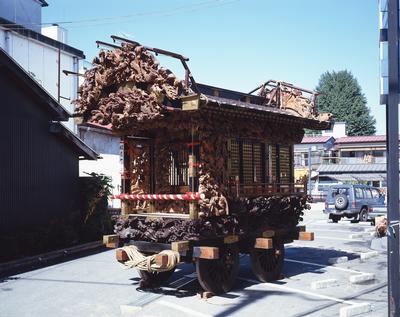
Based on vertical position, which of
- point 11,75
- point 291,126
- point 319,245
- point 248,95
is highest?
point 11,75

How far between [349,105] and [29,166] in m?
60.1

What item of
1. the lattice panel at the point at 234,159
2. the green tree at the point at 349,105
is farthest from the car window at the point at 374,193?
the green tree at the point at 349,105

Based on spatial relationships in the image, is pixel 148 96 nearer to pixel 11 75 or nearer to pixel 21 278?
pixel 21 278

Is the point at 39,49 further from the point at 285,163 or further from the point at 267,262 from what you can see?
the point at 267,262

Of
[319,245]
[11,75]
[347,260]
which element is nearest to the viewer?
[347,260]

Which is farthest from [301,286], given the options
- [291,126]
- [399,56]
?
[399,56]

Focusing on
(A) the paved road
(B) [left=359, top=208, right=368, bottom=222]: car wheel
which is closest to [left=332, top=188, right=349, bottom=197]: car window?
(B) [left=359, top=208, right=368, bottom=222]: car wheel

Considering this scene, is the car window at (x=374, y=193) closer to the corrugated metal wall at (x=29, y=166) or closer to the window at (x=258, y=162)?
the window at (x=258, y=162)

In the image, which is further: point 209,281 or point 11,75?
point 11,75

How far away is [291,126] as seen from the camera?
1225cm

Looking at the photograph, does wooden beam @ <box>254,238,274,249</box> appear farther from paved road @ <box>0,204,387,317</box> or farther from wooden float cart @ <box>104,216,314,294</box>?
paved road @ <box>0,204,387,317</box>

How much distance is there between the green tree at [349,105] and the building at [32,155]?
181ft

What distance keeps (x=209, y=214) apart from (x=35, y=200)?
8834 millimetres

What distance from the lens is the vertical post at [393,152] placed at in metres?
6.36
